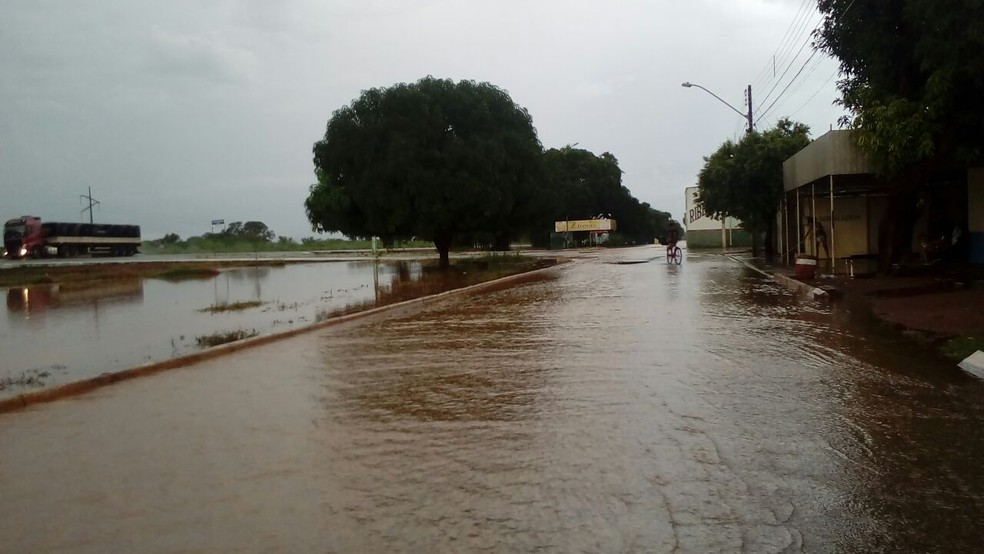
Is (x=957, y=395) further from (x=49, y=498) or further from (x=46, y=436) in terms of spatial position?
(x=46, y=436)

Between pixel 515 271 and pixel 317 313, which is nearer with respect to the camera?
pixel 317 313

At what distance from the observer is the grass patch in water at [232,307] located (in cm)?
1929

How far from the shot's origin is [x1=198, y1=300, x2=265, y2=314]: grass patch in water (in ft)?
63.3

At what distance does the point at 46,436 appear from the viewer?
6973mm

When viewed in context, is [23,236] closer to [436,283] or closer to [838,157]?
[436,283]

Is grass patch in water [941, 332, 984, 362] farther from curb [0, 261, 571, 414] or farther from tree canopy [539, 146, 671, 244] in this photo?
tree canopy [539, 146, 671, 244]


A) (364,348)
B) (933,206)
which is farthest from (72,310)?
(933,206)

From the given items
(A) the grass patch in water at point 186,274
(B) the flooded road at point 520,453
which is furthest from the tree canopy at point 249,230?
(B) the flooded road at point 520,453

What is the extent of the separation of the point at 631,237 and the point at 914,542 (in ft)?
282

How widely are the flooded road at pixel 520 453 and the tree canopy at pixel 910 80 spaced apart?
792 centimetres

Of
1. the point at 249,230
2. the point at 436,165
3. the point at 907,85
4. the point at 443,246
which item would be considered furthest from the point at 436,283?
the point at 249,230

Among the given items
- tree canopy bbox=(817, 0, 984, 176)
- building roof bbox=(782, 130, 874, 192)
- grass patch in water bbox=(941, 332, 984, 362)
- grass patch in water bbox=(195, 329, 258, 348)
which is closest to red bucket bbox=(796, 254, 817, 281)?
building roof bbox=(782, 130, 874, 192)

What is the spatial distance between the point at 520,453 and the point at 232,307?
15.6 m

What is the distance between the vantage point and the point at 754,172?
31328mm
